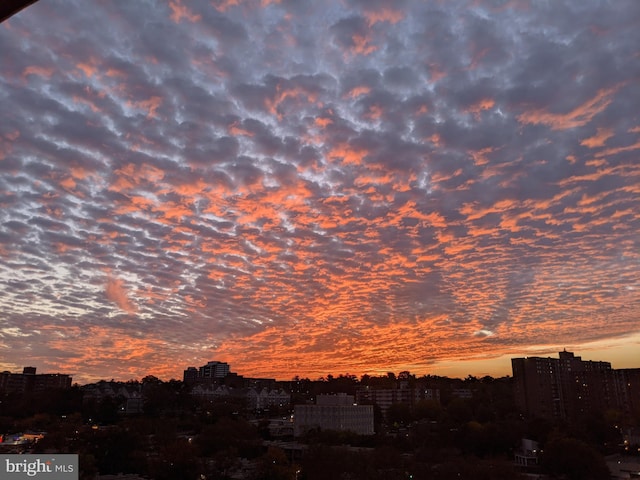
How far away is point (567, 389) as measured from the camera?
A: 64.9 metres

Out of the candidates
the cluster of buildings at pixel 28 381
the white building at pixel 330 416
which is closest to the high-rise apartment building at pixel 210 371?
the cluster of buildings at pixel 28 381

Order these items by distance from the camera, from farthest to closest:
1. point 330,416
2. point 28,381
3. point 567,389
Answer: point 28,381
point 567,389
point 330,416

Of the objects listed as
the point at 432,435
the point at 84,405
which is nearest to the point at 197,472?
the point at 432,435

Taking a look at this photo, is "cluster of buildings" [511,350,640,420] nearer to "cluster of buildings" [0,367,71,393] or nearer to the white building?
the white building

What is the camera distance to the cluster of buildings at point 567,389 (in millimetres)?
61375

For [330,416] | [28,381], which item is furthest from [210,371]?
[330,416]

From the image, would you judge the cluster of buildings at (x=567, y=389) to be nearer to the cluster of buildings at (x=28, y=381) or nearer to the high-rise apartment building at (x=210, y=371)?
the cluster of buildings at (x=28, y=381)

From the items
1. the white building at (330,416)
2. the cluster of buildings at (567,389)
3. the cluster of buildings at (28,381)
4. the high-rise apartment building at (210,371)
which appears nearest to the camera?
the white building at (330,416)

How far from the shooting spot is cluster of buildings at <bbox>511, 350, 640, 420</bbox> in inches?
2416

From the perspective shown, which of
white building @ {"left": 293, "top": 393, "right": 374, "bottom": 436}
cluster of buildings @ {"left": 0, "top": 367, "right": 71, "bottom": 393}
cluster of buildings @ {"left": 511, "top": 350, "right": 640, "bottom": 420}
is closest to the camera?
white building @ {"left": 293, "top": 393, "right": 374, "bottom": 436}

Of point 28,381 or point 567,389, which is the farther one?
point 28,381

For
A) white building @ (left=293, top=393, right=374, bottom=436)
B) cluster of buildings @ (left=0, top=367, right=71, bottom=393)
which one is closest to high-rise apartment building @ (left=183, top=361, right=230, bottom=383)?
cluster of buildings @ (left=0, top=367, right=71, bottom=393)

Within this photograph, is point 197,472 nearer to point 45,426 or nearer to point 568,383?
point 45,426

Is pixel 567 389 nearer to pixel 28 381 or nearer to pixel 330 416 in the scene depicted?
pixel 330 416
